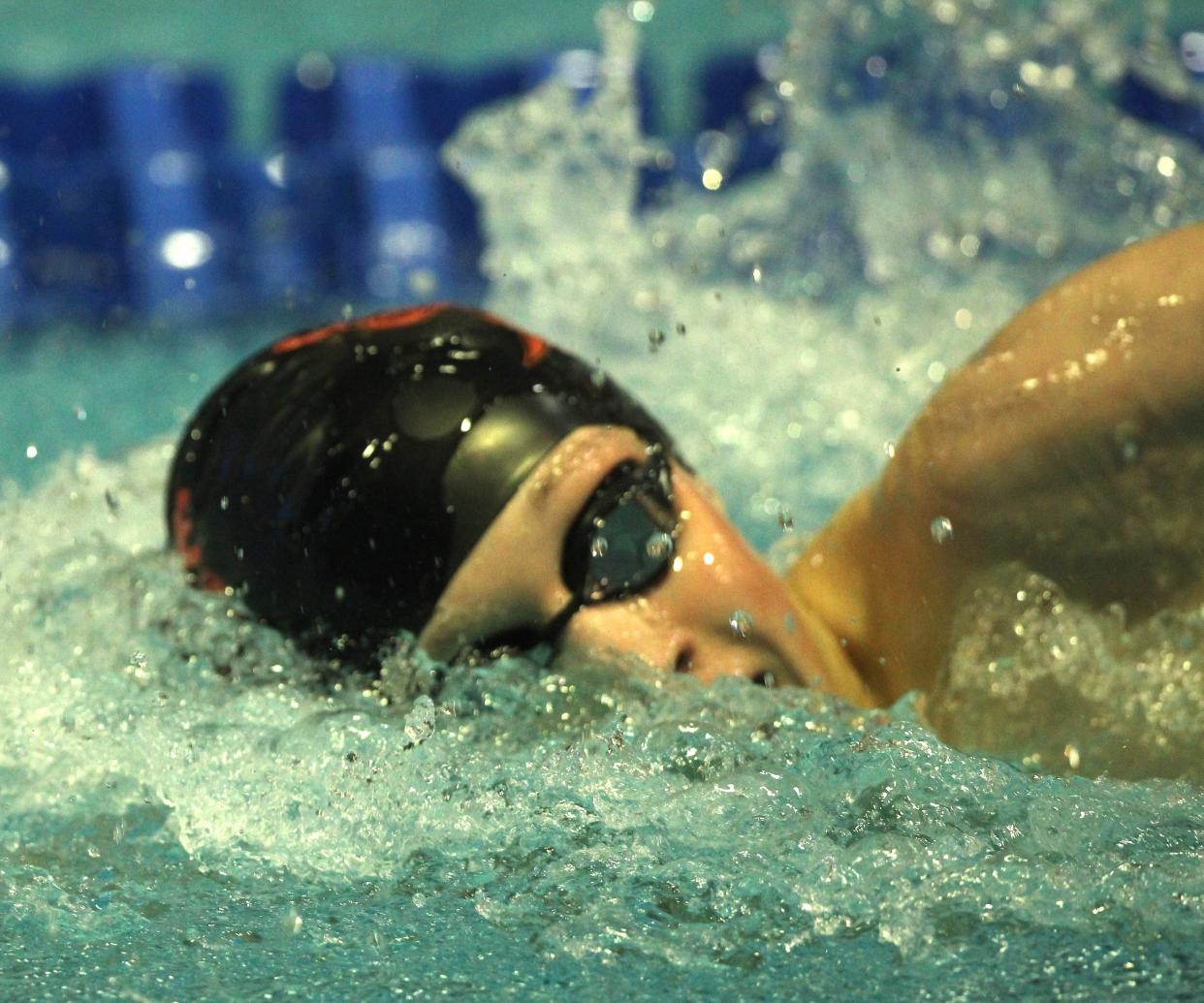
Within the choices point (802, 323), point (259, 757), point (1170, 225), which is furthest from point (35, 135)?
point (259, 757)

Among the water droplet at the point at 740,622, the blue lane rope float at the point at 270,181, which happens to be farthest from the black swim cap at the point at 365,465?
the blue lane rope float at the point at 270,181

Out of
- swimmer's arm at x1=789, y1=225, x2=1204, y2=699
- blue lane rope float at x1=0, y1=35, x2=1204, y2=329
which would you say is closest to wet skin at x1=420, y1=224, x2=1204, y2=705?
swimmer's arm at x1=789, y1=225, x2=1204, y2=699

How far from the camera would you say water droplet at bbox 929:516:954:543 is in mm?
1255

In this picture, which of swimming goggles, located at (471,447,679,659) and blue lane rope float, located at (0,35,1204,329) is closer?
swimming goggles, located at (471,447,679,659)

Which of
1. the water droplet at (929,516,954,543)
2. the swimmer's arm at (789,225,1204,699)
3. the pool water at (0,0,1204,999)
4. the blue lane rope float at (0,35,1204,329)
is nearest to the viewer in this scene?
the pool water at (0,0,1204,999)

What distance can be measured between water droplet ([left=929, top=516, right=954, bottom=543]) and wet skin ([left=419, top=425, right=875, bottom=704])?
127 mm

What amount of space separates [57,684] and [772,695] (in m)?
0.56

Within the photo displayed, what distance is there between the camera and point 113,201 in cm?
292

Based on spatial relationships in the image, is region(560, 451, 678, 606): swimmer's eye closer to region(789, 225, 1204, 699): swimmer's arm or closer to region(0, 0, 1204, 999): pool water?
region(0, 0, 1204, 999): pool water

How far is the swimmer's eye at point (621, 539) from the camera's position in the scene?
1212mm

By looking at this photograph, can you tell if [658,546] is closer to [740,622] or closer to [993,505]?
[740,622]

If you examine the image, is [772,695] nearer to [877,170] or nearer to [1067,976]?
[1067,976]

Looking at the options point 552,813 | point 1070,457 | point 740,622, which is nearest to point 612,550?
point 740,622

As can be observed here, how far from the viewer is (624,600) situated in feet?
4.02
